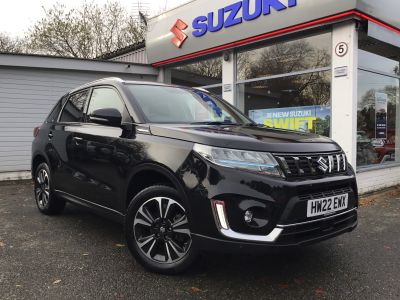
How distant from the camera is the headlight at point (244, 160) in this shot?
303 cm

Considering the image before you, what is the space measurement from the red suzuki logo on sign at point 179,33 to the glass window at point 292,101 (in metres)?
2.06

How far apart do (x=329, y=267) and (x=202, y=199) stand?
5.12 ft

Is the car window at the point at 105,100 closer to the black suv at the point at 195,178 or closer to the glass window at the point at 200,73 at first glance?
the black suv at the point at 195,178

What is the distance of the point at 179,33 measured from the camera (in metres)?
10.8

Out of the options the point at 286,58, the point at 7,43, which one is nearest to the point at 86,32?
the point at 7,43

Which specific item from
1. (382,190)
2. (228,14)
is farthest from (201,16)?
(382,190)

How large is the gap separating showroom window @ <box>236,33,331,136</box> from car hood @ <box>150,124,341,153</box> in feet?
15.3

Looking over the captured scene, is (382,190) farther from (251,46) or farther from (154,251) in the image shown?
(154,251)

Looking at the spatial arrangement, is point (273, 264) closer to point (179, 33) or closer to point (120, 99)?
point (120, 99)

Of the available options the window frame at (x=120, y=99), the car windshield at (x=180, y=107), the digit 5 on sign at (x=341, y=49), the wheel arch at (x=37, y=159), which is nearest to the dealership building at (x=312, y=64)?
the digit 5 on sign at (x=341, y=49)

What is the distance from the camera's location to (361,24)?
7.28 metres

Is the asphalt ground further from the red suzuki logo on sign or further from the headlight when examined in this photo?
the red suzuki logo on sign

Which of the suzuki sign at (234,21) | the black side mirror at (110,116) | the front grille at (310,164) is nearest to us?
the front grille at (310,164)

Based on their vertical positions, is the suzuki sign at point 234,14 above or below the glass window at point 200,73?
above
